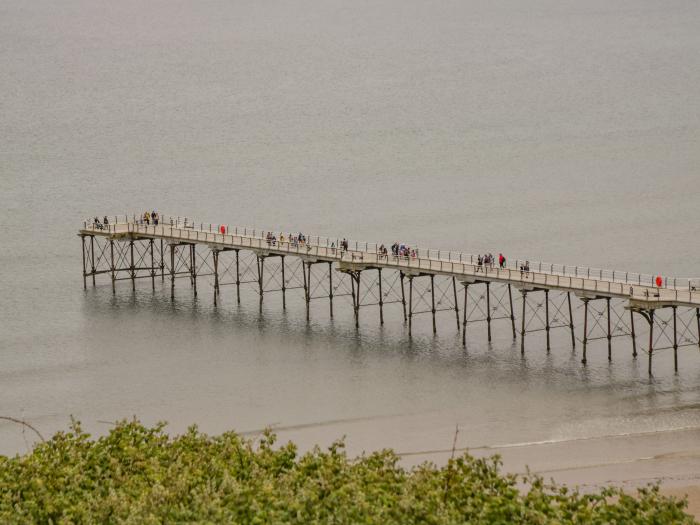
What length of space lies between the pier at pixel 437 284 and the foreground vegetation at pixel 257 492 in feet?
101

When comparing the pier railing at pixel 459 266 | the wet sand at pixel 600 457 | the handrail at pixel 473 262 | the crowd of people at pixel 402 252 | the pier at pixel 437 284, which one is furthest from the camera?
the crowd of people at pixel 402 252

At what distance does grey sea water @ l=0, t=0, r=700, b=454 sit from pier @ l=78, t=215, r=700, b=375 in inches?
64.2

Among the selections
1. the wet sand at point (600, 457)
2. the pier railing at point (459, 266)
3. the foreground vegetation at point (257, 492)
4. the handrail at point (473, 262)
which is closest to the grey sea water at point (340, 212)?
the wet sand at point (600, 457)

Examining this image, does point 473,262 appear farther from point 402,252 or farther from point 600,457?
point 600,457

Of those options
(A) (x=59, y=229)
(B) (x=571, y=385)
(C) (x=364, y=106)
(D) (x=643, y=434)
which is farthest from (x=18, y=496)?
(C) (x=364, y=106)

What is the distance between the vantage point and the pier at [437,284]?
73.4m

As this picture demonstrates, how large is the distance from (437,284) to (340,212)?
28.9 meters

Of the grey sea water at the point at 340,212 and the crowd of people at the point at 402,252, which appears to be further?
the crowd of people at the point at 402,252

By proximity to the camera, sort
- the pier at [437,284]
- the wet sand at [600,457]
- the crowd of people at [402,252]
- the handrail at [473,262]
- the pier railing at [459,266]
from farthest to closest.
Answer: the crowd of people at [402,252] < the handrail at [473,262] < the pier at [437,284] < the pier railing at [459,266] < the wet sand at [600,457]

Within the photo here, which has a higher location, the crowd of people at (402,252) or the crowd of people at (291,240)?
the crowd of people at (291,240)

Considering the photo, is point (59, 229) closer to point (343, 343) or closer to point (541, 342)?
point (343, 343)

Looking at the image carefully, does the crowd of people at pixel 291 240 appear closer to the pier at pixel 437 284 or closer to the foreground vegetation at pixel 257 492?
the pier at pixel 437 284

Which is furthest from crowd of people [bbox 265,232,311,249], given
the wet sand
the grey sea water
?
the wet sand

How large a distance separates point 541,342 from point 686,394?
12.2 meters
